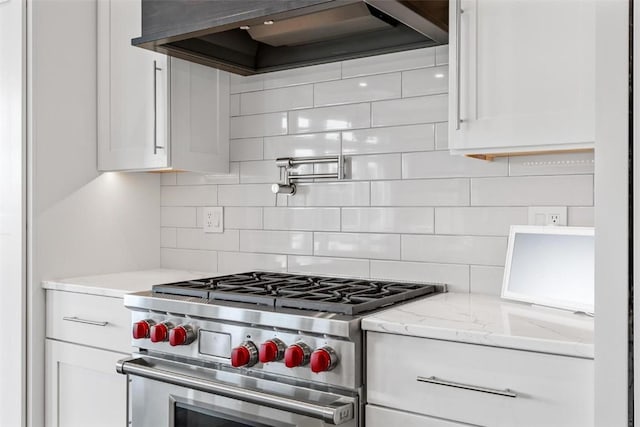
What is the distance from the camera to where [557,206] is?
75.2 inches

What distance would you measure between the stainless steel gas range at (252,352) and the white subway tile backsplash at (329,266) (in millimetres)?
186

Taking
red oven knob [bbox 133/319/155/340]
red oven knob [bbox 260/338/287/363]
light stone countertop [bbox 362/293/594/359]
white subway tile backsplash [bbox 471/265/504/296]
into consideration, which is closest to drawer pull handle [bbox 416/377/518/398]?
light stone countertop [bbox 362/293/594/359]

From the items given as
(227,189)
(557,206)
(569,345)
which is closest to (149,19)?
(227,189)

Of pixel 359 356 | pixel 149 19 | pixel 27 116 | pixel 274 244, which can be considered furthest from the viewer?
pixel 274 244

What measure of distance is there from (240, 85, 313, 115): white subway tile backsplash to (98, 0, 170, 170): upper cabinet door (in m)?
0.36

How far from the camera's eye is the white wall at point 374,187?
202 cm

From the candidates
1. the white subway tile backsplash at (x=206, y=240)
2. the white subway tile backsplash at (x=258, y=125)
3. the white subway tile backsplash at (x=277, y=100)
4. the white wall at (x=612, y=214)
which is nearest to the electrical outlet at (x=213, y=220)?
the white subway tile backsplash at (x=206, y=240)

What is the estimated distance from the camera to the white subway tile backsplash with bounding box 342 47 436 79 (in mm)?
2139

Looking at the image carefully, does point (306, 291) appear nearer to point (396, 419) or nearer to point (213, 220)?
point (396, 419)

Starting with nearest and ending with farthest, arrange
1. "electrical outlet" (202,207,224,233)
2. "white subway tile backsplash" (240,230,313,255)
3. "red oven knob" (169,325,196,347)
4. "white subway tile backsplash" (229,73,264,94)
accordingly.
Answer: "red oven knob" (169,325,196,347), "white subway tile backsplash" (240,230,313,255), "white subway tile backsplash" (229,73,264,94), "electrical outlet" (202,207,224,233)

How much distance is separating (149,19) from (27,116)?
0.62 metres

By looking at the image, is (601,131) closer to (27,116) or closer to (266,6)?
(266,6)

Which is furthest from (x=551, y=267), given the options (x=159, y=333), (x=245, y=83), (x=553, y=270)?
(x=245, y=83)

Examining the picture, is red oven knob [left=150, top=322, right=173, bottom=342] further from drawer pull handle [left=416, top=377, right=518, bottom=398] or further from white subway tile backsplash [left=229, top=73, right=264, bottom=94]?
white subway tile backsplash [left=229, top=73, right=264, bottom=94]
